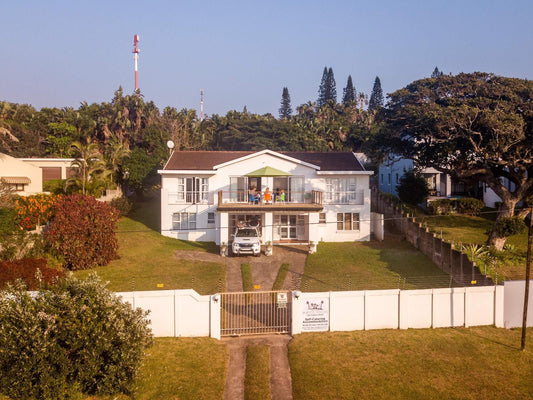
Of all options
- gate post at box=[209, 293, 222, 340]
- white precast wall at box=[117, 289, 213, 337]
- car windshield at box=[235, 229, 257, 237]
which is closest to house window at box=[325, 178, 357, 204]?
car windshield at box=[235, 229, 257, 237]

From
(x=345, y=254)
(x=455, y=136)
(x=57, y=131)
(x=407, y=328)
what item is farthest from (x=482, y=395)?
(x=57, y=131)

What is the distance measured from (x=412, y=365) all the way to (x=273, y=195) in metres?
17.5

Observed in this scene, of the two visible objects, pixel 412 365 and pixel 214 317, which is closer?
pixel 412 365

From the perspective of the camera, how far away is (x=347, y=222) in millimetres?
31453

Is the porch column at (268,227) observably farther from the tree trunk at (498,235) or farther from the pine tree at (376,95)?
the pine tree at (376,95)

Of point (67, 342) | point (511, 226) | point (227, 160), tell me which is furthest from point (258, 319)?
point (227, 160)

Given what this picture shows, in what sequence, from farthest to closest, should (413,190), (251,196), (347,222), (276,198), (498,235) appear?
(413,190) < (347,222) < (276,198) < (251,196) < (498,235)

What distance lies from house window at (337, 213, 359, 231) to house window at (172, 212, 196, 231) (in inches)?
429

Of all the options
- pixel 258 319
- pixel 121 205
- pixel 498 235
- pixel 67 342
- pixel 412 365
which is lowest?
pixel 412 365

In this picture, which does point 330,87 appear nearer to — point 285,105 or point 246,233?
point 285,105

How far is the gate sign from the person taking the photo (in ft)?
51.8

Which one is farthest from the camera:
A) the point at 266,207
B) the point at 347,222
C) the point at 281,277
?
the point at 347,222

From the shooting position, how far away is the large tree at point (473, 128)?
24.1m

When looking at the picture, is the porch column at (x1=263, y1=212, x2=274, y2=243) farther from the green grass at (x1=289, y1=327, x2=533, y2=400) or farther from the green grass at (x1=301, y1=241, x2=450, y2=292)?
the green grass at (x1=289, y1=327, x2=533, y2=400)
